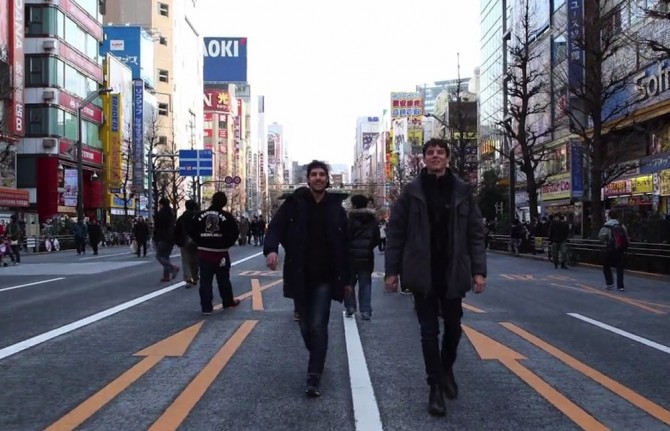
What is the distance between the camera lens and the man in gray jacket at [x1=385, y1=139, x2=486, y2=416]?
15.1 ft

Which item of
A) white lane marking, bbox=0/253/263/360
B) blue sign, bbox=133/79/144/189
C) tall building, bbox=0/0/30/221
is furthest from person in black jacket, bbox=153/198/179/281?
blue sign, bbox=133/79/144/189

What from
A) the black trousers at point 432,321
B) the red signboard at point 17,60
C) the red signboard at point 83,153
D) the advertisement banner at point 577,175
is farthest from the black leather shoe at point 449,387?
the red signboard at point 83,153

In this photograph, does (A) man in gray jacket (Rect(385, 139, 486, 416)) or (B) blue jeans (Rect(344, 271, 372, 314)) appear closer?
(A) man in gray jacket (Rect(385, 139, 486, 416))

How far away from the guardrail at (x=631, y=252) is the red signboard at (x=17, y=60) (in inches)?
1200

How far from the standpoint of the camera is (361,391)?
207 inches

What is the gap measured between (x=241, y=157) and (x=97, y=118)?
8155 centimetres

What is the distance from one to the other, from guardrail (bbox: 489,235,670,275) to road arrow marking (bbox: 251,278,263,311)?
1054cm

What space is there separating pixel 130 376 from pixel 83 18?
52017 millimetres

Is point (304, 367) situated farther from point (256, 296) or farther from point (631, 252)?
point (631, 252)

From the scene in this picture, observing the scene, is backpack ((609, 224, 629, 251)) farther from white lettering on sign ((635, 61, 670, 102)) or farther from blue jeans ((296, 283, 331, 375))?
white lettering on sign ((635, 61, 670, 102))

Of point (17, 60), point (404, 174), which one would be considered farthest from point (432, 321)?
point (404, 174)

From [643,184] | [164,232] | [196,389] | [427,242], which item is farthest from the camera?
[643,184]

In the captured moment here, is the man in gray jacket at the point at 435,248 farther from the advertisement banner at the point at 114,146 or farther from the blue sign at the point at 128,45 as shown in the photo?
the blue sign at the point at 128,45

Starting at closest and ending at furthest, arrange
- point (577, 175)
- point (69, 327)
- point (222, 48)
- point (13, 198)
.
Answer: point (69, 327) < point (577, 175) < point (13, 198) < point (222, 48)
